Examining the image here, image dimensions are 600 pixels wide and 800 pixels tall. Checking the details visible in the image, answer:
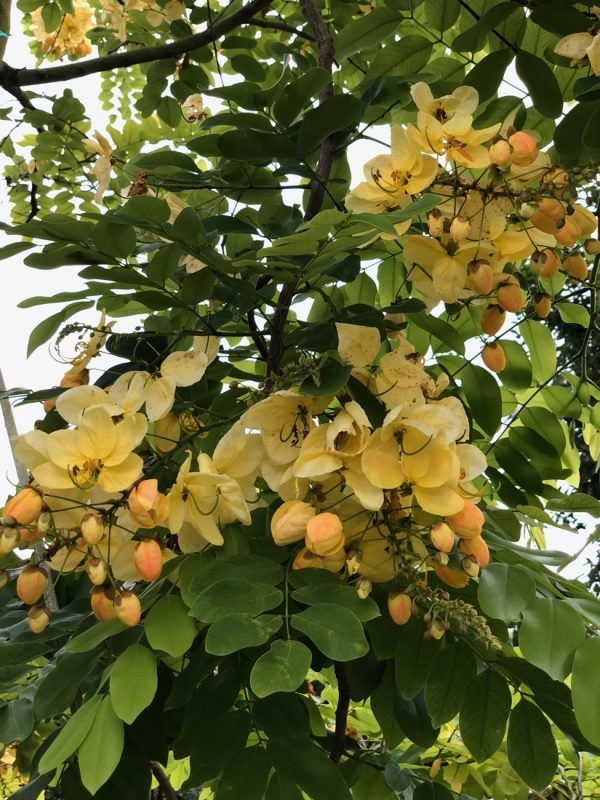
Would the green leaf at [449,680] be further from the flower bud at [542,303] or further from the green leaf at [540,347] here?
the green leaf at [540,347]

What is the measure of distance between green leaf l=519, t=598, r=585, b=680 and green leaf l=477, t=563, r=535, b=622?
12 mm

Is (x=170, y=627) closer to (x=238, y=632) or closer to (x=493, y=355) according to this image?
(x=238, y=632)

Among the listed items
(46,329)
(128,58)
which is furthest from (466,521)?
(128,58)

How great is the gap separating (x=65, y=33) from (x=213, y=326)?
71.9 inches

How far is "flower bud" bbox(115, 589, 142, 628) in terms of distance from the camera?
0.69 metres

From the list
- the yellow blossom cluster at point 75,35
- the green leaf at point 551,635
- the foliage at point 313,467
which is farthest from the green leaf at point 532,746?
the yellow blossom cluster at point 75,35

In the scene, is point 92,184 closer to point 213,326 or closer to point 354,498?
point 213,326

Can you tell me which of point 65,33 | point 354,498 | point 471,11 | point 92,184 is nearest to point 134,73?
point 65,33

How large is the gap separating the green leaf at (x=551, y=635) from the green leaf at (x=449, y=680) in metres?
0.10

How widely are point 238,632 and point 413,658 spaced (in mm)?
212

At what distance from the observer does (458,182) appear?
0.81 m

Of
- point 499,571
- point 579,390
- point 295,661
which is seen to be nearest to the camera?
point 295,661

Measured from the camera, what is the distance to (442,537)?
0.66 m

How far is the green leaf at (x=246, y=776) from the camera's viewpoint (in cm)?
75
